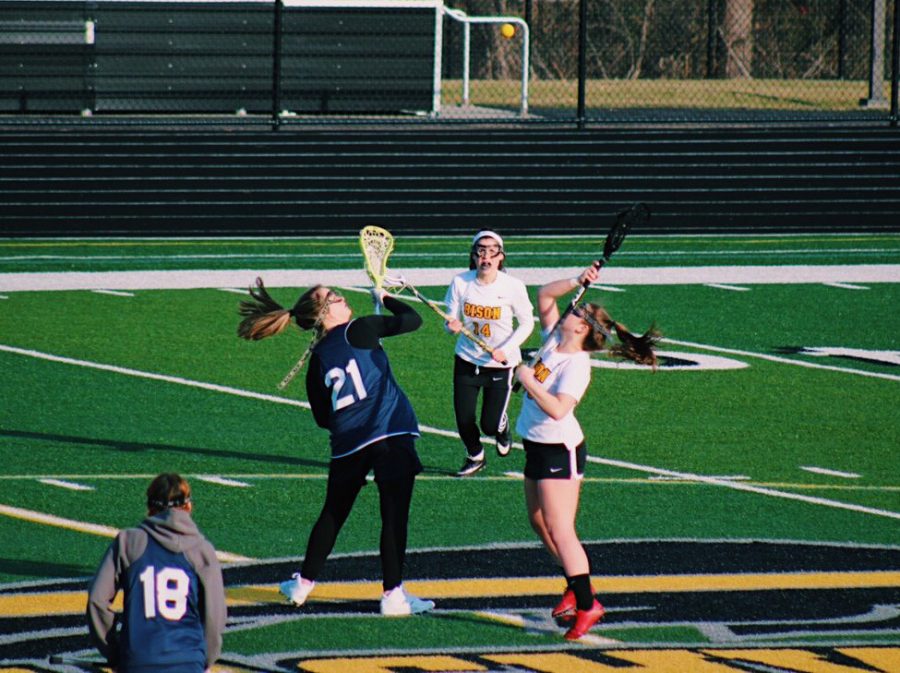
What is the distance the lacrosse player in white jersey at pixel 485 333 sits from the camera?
39.7ft

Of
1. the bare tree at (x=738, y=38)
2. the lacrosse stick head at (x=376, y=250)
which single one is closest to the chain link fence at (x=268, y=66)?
the bare tree at (x=738, y=38)

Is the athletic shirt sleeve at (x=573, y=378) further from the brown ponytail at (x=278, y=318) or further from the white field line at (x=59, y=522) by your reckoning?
the white field line at (x=59, y=522)

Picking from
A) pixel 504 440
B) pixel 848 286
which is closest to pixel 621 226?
pixel 504 440

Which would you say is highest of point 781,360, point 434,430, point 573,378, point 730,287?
point 573,378

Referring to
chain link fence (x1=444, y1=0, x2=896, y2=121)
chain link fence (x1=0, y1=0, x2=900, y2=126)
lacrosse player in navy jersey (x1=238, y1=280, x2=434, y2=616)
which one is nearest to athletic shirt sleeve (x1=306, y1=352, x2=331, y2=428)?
lacrosse player in navy jersey (x1=238, y1=280, x2=434, y2=616)

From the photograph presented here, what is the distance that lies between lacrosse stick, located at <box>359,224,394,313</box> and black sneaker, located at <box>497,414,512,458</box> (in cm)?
341

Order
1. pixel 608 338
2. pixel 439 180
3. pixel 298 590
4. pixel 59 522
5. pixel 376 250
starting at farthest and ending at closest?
pixel 439 180 → pixel 59 522 → pixel 376 250 → pixel 298 590 → pixel 608 338

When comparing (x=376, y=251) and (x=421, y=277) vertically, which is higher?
(x=376, y=251)

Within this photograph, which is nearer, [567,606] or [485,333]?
[567,606]

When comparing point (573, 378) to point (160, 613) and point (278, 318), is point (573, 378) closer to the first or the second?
point (278, 318)

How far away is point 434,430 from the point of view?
1358 cm

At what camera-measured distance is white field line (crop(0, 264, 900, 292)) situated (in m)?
20.8

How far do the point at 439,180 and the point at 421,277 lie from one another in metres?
4.46

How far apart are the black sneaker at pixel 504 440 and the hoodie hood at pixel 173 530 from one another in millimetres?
6200
